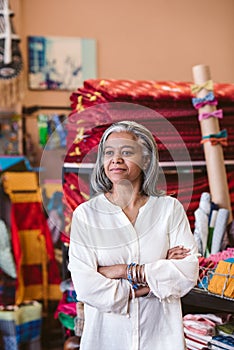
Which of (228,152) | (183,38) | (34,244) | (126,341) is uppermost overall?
(183,38)

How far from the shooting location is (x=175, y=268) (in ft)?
3.10

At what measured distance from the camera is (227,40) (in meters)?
3.90

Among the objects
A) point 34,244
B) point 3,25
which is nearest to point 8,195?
point 34,244

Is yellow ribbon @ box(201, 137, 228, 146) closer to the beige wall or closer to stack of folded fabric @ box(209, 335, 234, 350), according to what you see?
stack of folded fabric @ box(209, 335, 234, 350)

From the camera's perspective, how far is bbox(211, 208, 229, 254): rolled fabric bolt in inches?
61.5

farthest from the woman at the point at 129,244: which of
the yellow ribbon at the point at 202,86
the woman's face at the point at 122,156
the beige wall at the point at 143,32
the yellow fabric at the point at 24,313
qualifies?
the beige wall at the point at 143,32

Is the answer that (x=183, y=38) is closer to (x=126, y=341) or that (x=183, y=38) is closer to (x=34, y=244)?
(x=34, y=244)

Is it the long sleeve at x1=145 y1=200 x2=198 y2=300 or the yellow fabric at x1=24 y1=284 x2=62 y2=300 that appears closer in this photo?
the long sleeve at x1=145 y1=200 x2=198 y2=300

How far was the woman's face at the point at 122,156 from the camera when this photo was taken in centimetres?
91

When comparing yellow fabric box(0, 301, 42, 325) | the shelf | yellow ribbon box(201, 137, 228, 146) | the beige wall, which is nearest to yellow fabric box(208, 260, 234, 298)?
the shelf

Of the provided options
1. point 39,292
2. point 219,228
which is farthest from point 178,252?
point 39,292

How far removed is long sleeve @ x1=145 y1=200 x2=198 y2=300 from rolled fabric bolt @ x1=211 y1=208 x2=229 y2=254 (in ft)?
1.96

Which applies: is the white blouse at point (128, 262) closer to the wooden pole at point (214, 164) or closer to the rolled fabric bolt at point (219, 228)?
the rolled fabric bolt at point (219, 228)

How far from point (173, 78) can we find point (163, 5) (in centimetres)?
49
